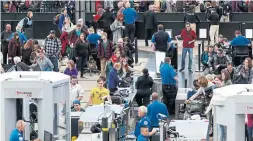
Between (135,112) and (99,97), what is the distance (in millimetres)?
1397

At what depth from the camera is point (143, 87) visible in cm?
3262

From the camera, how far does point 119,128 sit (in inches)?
1067

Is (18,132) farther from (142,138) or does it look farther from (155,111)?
(155,111)

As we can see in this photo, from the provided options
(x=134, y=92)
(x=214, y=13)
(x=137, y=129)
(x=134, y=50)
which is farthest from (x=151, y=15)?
(x=137, y=129)

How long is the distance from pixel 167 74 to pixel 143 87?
34.3 inches

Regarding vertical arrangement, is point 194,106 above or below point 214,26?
below

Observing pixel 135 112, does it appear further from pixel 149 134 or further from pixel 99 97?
pixel 149 134

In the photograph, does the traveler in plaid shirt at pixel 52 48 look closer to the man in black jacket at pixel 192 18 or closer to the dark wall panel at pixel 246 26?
the man in black jacket at pixel 192 18

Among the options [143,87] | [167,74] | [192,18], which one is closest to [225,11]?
[192,18]

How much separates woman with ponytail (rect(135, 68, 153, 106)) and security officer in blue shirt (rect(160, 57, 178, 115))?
0.67m

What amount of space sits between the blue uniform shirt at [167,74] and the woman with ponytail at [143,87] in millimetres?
640

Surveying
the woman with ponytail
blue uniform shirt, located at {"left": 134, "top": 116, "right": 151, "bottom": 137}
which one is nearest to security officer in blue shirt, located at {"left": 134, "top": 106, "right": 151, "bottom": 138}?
blue uniform shirt, located at {"left": 134, "top": 116, "right": 151, "bottom": 137}

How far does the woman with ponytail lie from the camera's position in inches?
1281

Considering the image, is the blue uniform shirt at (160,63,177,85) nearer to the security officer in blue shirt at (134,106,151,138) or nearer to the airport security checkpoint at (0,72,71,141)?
the security officer in blue shirt at (134,106,151,138)
